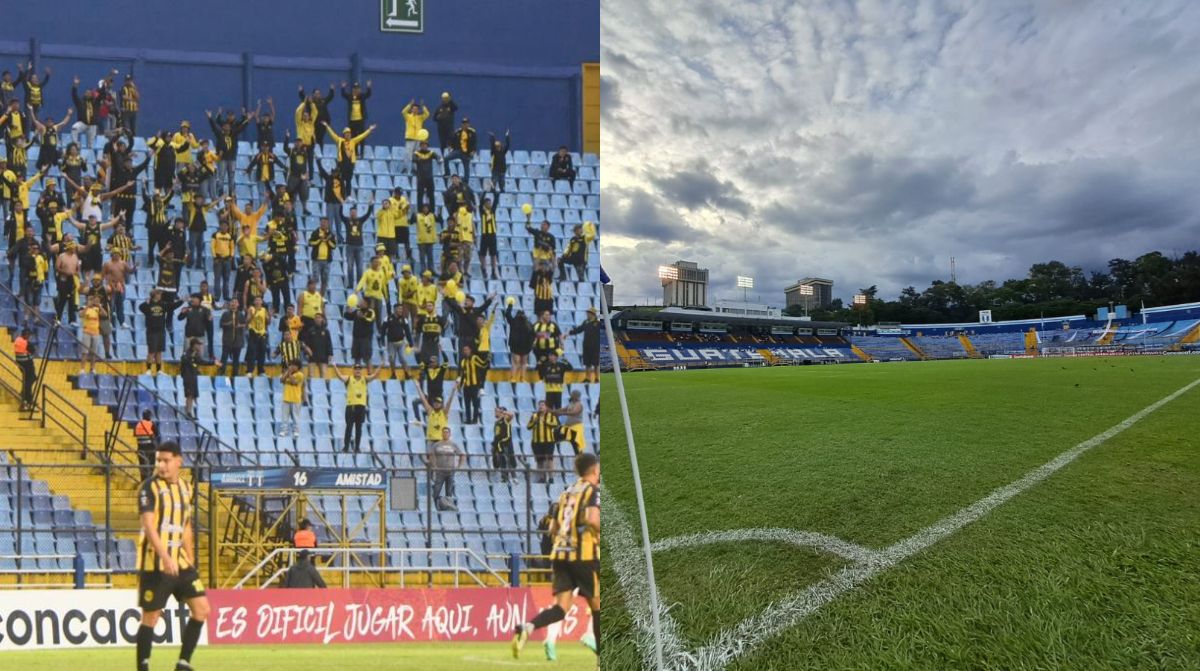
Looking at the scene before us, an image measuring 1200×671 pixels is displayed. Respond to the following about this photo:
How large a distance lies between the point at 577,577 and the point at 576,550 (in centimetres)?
10

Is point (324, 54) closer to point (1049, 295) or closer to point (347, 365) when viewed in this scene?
point (347, 365)

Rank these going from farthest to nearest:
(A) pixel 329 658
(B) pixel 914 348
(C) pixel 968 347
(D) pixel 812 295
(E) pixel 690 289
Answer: (D) pixel 812 295 < (E) pixel 690 289 < (C) pixel 968 347 < (B) pixel 914 348 < (A) pixel 329 658

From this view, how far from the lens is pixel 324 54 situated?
7.75 ft

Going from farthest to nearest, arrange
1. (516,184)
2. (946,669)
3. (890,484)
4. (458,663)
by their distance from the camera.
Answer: (890,484) < (516,184) < (458,663) < (946,669)

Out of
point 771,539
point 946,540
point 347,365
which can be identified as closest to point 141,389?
point 347,365

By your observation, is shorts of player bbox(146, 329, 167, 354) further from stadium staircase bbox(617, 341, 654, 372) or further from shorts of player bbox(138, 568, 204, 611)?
stadium staircase bbox(617, 341, 654, 372)

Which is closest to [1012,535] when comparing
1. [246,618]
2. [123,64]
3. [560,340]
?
[560,340]

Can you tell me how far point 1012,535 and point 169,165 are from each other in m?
3.87

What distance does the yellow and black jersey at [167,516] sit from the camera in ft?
7.22

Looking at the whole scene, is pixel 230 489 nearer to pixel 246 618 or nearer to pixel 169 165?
pixel 246 618

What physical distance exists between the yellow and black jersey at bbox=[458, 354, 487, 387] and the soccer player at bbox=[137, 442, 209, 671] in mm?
1103

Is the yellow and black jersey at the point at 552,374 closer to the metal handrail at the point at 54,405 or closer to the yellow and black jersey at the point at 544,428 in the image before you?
the yellow and black jersey at the point at 544,428

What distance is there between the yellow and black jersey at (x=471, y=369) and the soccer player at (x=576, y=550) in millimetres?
512

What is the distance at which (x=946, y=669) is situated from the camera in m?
1.82
